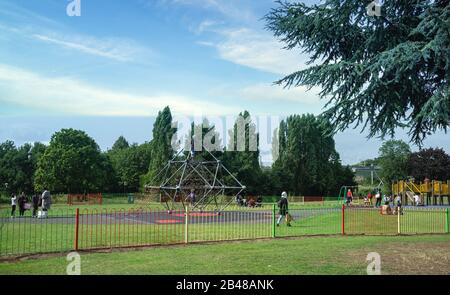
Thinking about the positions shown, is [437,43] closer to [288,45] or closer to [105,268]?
[288,45]

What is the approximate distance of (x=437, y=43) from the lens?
1166 cm

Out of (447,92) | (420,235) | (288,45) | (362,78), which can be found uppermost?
(288,45)

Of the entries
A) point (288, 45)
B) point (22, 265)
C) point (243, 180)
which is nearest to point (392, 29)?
point (288, 45)

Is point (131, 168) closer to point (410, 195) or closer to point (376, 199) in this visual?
point (410, 195)

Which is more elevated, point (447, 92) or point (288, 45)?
point (288, 45)

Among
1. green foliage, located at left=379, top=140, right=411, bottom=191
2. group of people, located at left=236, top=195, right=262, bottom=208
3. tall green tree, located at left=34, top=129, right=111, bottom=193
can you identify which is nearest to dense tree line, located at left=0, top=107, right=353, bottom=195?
tall green tree, located at left=34, top=129, right=111, bottom=193

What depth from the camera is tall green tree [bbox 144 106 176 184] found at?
66875 millimetres

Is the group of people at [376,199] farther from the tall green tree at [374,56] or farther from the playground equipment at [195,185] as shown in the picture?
the tall green tree at [374,56]

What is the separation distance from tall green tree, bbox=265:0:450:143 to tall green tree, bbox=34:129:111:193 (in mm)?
56518

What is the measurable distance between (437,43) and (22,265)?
1183 cm

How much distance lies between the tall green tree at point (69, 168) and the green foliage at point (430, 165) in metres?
45.3

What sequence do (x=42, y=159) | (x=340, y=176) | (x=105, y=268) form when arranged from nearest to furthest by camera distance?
1. (x=105, y=268)
2. (x=42, y=159)
3. (x=340, y=176)

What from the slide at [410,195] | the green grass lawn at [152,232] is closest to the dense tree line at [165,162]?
the slide at [410,195]

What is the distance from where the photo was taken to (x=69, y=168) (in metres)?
66.0
